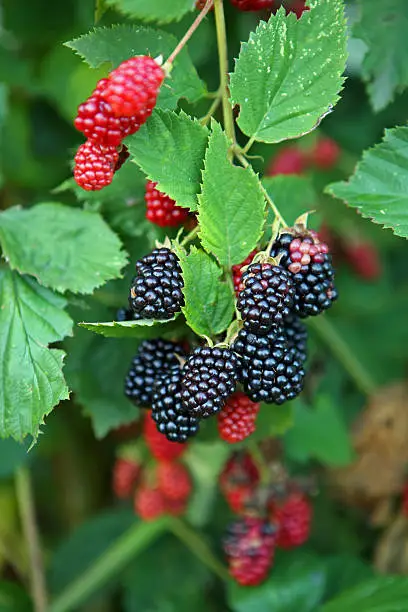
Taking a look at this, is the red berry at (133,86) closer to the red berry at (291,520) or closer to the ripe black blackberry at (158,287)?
the ripe black blackberry at (158,287)

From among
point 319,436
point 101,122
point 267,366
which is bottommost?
point 319,436

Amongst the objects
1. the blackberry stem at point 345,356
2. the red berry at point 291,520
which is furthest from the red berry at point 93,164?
the blackberry stem at point 345,356

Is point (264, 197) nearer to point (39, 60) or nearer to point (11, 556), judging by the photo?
point (39, 60)

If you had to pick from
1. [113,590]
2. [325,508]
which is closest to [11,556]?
[113,590]

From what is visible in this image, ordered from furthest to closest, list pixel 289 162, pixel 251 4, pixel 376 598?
pixel 289 162, pixel 376 598, pixel 251 4

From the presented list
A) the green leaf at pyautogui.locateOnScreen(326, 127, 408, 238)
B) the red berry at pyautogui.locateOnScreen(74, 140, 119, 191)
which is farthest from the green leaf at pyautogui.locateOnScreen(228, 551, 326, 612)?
the red berry at pyautogui.locateOnScreen(74, 140, 119, 191)

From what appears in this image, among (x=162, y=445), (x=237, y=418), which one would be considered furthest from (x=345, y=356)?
(x=237, y=418)

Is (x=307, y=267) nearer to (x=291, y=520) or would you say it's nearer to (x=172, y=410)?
(x=172, y=410)
